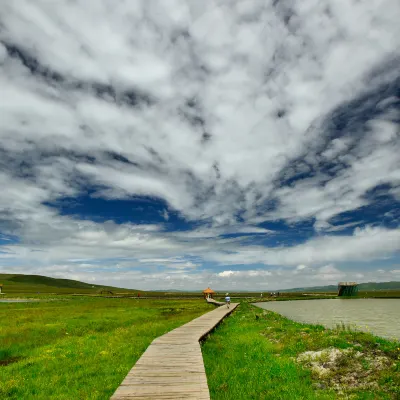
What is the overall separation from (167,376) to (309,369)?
6463mm

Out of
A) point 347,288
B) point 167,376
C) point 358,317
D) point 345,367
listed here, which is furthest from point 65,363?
point 347,288

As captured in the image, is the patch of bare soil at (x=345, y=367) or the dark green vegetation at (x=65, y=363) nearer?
the dark green vegetation at (x=65, y=363)

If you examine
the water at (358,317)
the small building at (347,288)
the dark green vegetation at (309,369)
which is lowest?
the dark green vegetation at (309,369)

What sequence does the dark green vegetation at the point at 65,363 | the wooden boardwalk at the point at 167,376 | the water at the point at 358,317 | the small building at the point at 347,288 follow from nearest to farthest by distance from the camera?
1. the wooden boardwalk at the point at 167,376
2. the dark green vegetation at the point at 65,363
3. the water at the point at 358,317
4. the small building at the point at 347,288

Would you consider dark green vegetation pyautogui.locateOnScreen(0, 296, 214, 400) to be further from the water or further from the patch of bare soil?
the water

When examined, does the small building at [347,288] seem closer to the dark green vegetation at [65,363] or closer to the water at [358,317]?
the water at [358,317]

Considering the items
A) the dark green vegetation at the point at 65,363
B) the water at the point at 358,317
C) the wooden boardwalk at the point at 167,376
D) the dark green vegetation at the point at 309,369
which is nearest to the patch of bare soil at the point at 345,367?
the dark green vegetation at the point at 309,369

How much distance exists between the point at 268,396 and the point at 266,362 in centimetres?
409

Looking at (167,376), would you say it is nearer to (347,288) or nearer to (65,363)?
(65,363)

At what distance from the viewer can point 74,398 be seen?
9898 millimetres

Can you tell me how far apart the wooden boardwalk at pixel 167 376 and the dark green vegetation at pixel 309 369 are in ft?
3.41

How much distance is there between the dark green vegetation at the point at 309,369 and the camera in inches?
410

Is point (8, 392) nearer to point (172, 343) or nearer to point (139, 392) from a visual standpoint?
point (139, 392)

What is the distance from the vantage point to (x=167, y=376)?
10281mm
